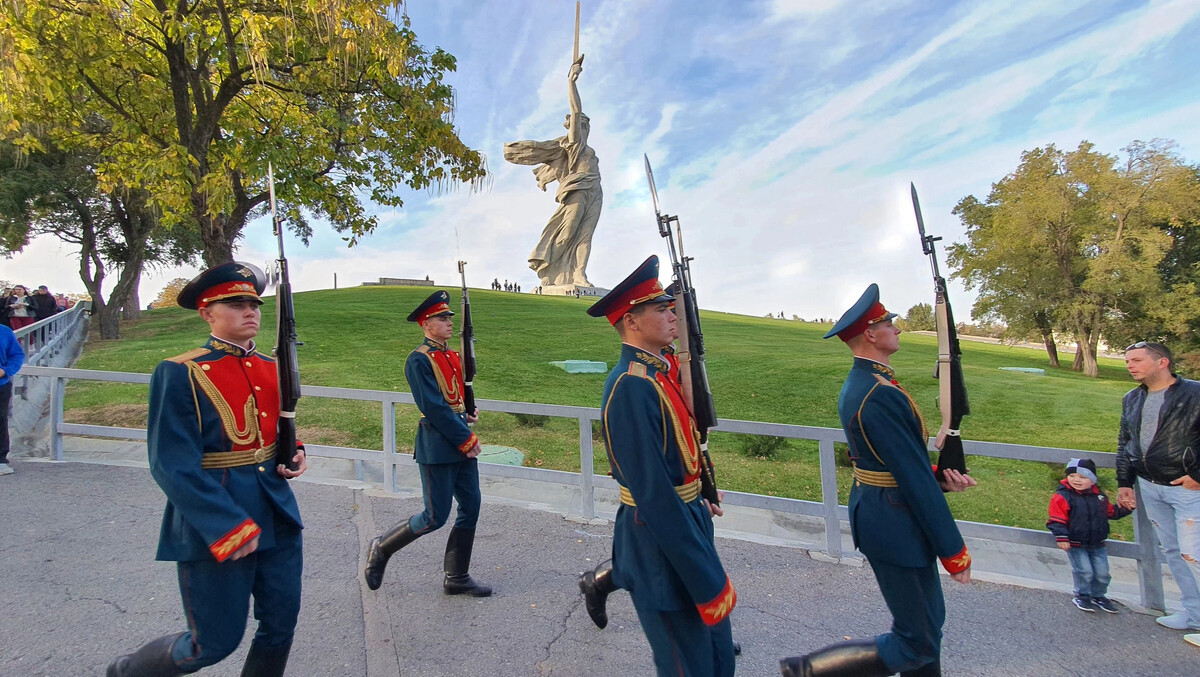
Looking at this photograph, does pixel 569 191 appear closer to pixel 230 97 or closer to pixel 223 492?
pixel 230 97

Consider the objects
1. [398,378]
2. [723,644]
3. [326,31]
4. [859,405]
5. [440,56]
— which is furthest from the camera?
[398,378]

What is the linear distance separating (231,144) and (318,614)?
7137mm

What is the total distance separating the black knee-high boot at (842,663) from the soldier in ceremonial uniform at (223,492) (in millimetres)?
2356

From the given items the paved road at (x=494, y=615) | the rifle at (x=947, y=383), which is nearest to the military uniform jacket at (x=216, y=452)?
the paved road at (x=494, y=615)

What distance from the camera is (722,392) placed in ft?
41.9

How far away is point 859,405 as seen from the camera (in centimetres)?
284

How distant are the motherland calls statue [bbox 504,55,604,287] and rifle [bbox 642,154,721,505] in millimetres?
31246

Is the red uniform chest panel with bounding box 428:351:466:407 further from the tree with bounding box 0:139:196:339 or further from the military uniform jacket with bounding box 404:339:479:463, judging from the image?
the tree with bounding box 0:139:196:339

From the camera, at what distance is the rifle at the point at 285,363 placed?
9.53ft

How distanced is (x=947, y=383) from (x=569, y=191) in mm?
32638

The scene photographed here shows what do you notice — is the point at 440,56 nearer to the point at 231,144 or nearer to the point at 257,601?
the point at 231,144

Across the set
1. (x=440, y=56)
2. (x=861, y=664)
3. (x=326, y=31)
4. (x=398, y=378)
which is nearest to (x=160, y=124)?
(x=326, y=31)

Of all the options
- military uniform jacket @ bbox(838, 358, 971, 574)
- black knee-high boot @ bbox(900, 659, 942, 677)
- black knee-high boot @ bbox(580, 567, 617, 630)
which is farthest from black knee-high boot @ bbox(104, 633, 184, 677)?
black knee-high boot @ bbox(900, 659, 942, 677)

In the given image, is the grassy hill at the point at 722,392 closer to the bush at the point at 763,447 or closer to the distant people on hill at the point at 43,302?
the bush at the point at 763,447
